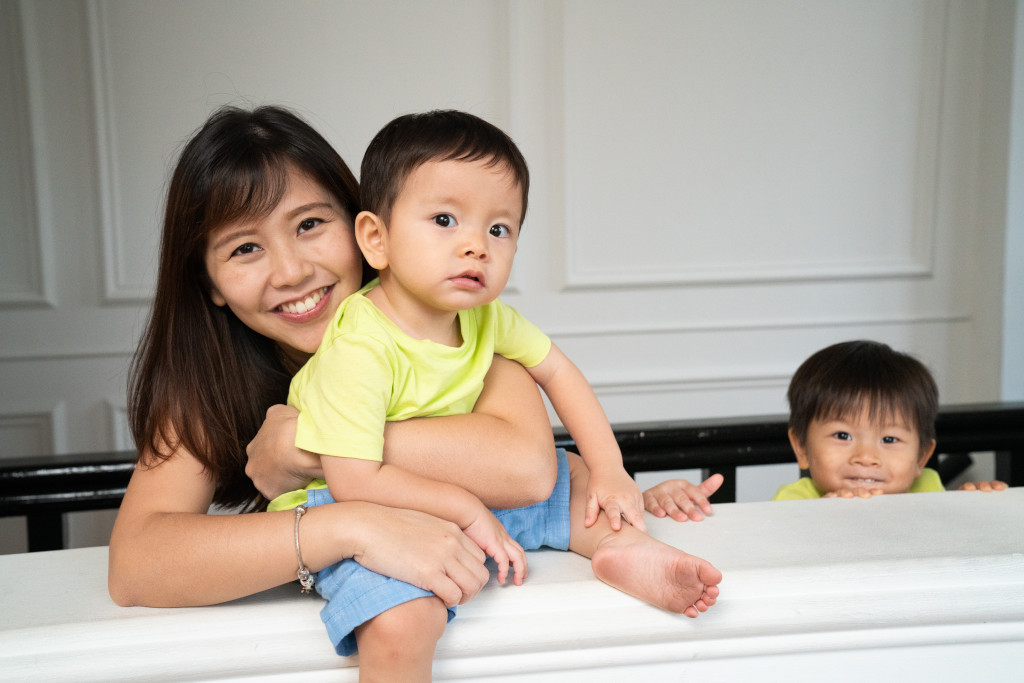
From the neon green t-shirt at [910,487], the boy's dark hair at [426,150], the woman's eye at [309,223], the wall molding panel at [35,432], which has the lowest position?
the wall molding panel at [35,432]

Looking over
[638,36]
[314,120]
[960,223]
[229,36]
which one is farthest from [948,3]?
[229,36]

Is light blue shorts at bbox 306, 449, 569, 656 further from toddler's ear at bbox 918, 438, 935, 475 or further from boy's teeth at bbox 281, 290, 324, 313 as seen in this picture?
toddler's ear at bbox 918, 438, 935, 475

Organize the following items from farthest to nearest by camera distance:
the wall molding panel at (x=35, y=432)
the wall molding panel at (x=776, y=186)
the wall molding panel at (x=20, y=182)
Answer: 1. the wall molding panel at (x=776, y=186)
2. the wall molding panel at (x=35, y=432)
3. the wall molding panel at (x=20, y=182)

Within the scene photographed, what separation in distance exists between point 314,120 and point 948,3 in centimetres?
240

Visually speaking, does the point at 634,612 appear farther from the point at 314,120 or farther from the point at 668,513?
the point at 314,120

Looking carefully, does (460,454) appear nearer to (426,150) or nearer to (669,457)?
(426,150)

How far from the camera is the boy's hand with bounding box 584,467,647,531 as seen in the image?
90cm

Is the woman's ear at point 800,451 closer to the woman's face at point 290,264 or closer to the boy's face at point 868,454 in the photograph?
the boy's face at point 868,454

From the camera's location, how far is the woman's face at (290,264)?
976 millimetres

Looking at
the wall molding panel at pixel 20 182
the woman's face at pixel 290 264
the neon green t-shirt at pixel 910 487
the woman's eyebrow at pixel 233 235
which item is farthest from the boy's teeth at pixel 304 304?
the wall molding panel at pixel 20 182

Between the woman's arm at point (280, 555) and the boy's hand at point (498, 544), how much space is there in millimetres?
25

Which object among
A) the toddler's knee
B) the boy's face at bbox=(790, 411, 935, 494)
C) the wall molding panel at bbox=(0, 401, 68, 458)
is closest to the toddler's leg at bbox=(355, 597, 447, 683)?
the toddler's knee

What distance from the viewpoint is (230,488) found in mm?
1039

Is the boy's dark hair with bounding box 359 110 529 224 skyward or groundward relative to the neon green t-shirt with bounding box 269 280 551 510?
skyward
